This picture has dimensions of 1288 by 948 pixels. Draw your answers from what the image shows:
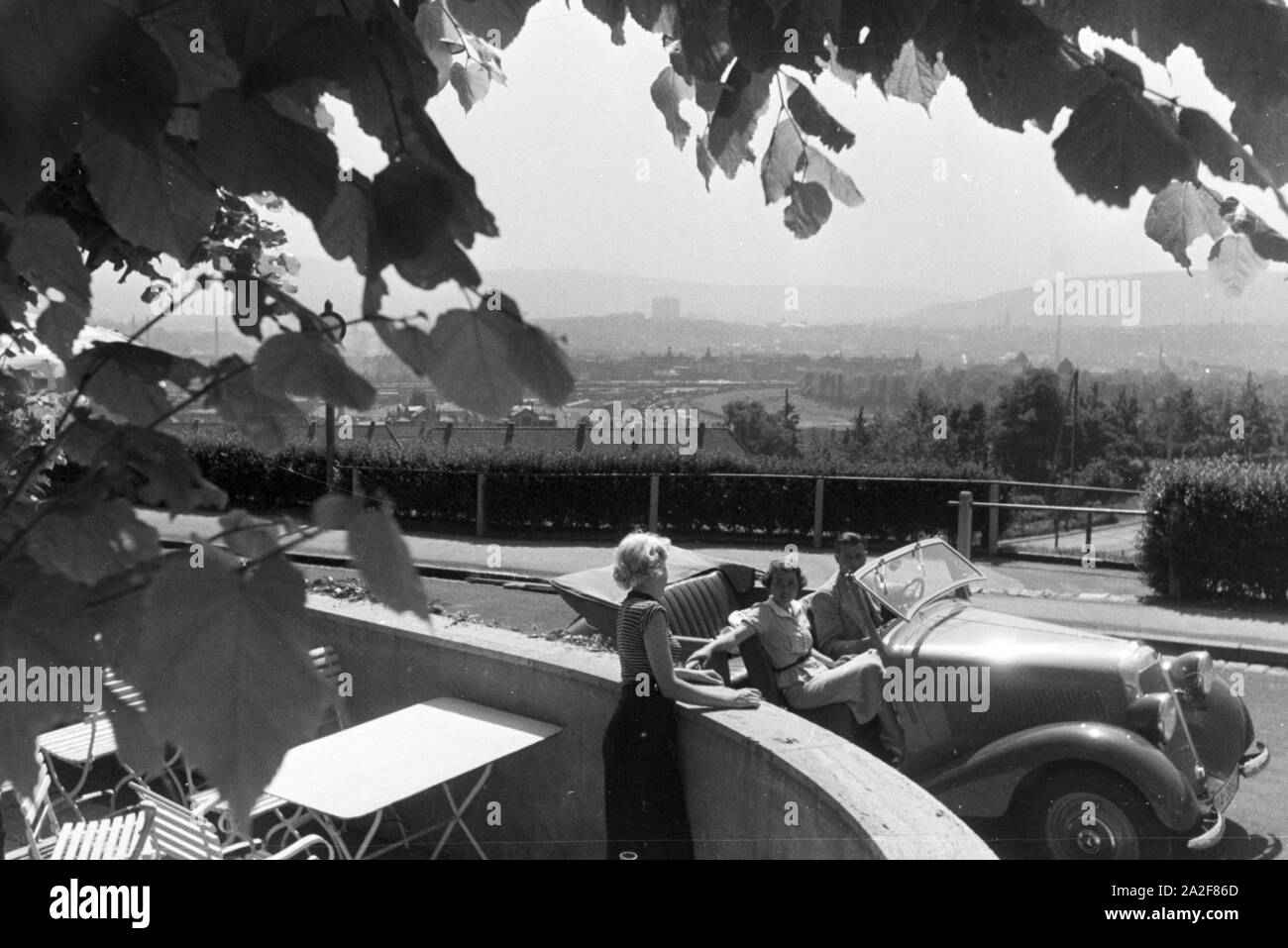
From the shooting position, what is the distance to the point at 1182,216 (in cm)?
90

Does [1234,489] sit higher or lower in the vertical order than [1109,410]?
lower

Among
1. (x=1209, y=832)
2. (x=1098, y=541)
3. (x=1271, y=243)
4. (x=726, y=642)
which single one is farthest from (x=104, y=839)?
(x=1098, y=541)

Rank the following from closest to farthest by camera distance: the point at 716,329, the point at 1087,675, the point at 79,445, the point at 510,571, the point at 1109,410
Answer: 1. the point at 79,445
2. the point at 716,329
3. the point at 1109,410
4. the point at 510,571
5. the point at 1087,675

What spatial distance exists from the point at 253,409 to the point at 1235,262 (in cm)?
85

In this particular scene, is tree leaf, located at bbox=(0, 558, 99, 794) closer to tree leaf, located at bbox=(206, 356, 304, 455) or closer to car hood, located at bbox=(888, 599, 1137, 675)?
tree leaf, located at bbox=(206, 356, 304, 455)

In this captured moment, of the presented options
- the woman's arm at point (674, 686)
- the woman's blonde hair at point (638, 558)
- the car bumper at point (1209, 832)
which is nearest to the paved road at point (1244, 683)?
the car bumper at point (1209, 832)

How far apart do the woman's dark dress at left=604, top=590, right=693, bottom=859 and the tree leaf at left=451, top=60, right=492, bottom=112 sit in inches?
60.9

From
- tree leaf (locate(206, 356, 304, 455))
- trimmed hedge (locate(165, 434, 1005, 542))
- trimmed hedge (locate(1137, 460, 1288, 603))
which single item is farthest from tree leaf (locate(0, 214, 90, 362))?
trimmed hedge (locate(1137, 460, 1288, 603))

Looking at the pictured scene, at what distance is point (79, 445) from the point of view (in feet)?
2.02

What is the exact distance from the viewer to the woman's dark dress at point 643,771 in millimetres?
2406

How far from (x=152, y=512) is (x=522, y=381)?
0.67 ft
